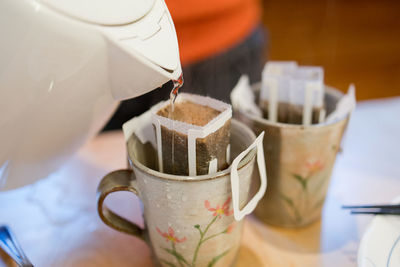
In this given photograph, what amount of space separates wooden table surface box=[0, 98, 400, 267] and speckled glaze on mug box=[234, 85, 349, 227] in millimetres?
22

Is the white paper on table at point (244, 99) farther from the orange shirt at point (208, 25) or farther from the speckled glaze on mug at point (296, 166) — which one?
the orange shirt at point (208, 25)

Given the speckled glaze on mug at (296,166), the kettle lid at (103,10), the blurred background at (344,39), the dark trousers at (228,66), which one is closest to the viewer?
the kettle lid at (103,10)

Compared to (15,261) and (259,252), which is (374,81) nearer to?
(259,252)

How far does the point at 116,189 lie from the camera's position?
0.36 meters

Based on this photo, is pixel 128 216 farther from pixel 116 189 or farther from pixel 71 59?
pixel 71 59

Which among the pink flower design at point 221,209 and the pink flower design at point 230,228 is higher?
the pink flower design at point 221,209

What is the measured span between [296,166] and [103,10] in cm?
25

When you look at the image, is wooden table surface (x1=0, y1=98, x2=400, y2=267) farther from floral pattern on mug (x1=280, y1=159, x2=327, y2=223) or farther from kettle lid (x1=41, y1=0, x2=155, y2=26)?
kettle lid (x1=41, y1=0, x2=155, y2=26)

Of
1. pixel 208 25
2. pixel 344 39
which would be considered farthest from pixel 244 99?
pixel 344 39

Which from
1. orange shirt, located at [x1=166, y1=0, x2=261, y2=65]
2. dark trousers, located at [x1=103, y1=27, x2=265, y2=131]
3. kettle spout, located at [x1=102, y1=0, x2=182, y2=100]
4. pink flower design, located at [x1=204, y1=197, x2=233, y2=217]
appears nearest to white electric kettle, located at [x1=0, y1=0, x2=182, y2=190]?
kettle spout, located at [x1=102, y1=0, x2=182, y2=100]

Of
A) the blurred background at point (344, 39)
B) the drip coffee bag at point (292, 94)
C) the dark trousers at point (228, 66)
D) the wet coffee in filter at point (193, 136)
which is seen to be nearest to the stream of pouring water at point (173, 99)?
the wet coffee in filter at point (193, 136)

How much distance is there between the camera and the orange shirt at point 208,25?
92 centimetres

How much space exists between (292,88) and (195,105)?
0.42ft

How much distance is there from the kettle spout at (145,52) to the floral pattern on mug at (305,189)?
0.59 feet
